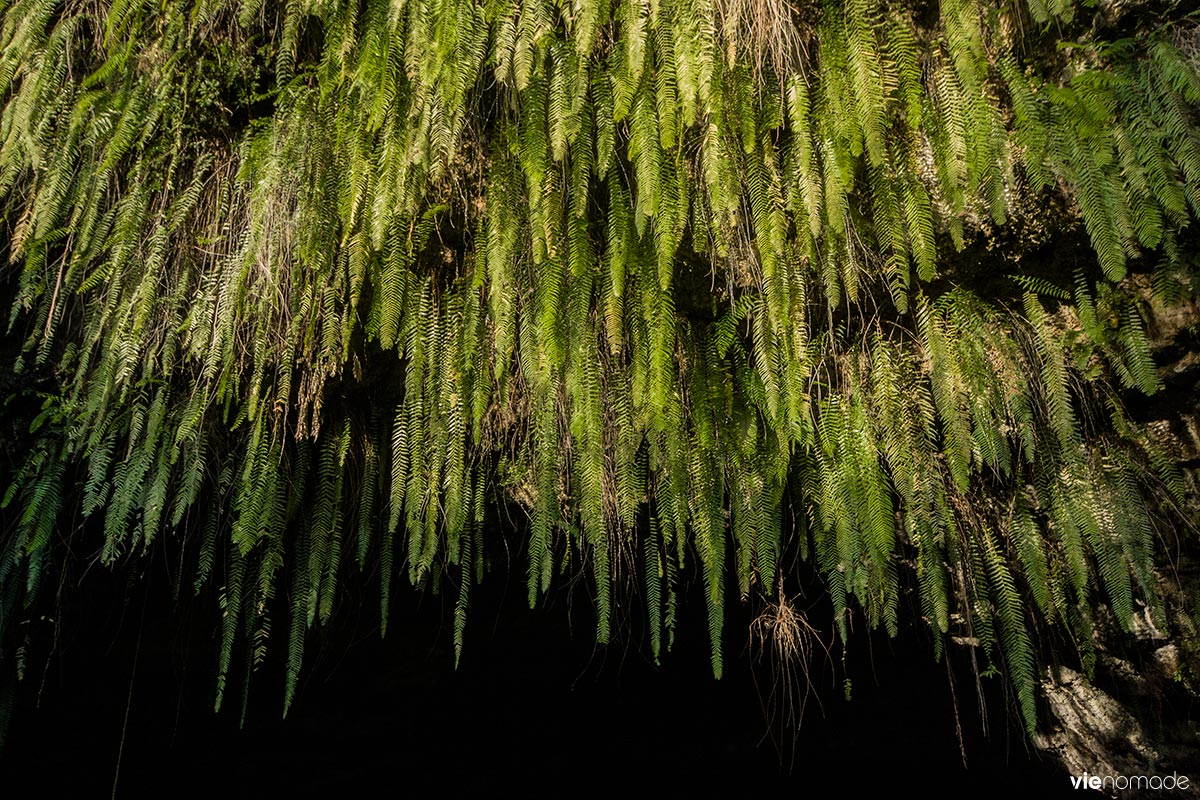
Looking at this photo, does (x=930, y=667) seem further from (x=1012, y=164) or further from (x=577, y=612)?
(x=1012, y=164)

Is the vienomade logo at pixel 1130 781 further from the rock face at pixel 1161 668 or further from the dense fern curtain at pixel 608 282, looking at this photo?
the dense fern curtain at pixel 608 282

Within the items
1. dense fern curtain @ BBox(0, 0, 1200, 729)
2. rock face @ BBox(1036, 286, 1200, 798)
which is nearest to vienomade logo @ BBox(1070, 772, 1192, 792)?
rock face @ BBox(1036, 286, 1200, 798)

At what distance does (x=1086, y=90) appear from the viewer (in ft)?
7.53

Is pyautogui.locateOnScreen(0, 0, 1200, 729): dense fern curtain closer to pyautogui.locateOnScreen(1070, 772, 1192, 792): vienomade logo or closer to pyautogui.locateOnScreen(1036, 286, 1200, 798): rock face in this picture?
pyautogui.locateOnScreen(1036, 286, 1200, 798): rock face

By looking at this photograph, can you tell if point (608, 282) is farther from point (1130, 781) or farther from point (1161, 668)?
point (1130, 781)

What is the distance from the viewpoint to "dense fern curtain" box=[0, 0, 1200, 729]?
7.23ft

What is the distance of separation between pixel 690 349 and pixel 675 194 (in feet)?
2.23

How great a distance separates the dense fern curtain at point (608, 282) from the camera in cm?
220

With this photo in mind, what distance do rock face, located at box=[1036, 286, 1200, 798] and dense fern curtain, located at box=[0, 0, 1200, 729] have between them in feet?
0.36

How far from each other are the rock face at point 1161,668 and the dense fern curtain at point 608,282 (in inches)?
4.4

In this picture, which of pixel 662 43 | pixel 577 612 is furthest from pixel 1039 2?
pixel 577 612

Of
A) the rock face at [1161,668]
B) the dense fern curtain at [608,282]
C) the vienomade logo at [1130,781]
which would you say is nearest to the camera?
the dense fern curtain at [608,282]

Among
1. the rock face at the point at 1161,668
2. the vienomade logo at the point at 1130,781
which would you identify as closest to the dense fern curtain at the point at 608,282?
the rock face at the point at 1161,668

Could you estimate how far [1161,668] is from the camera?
309 centimetres
